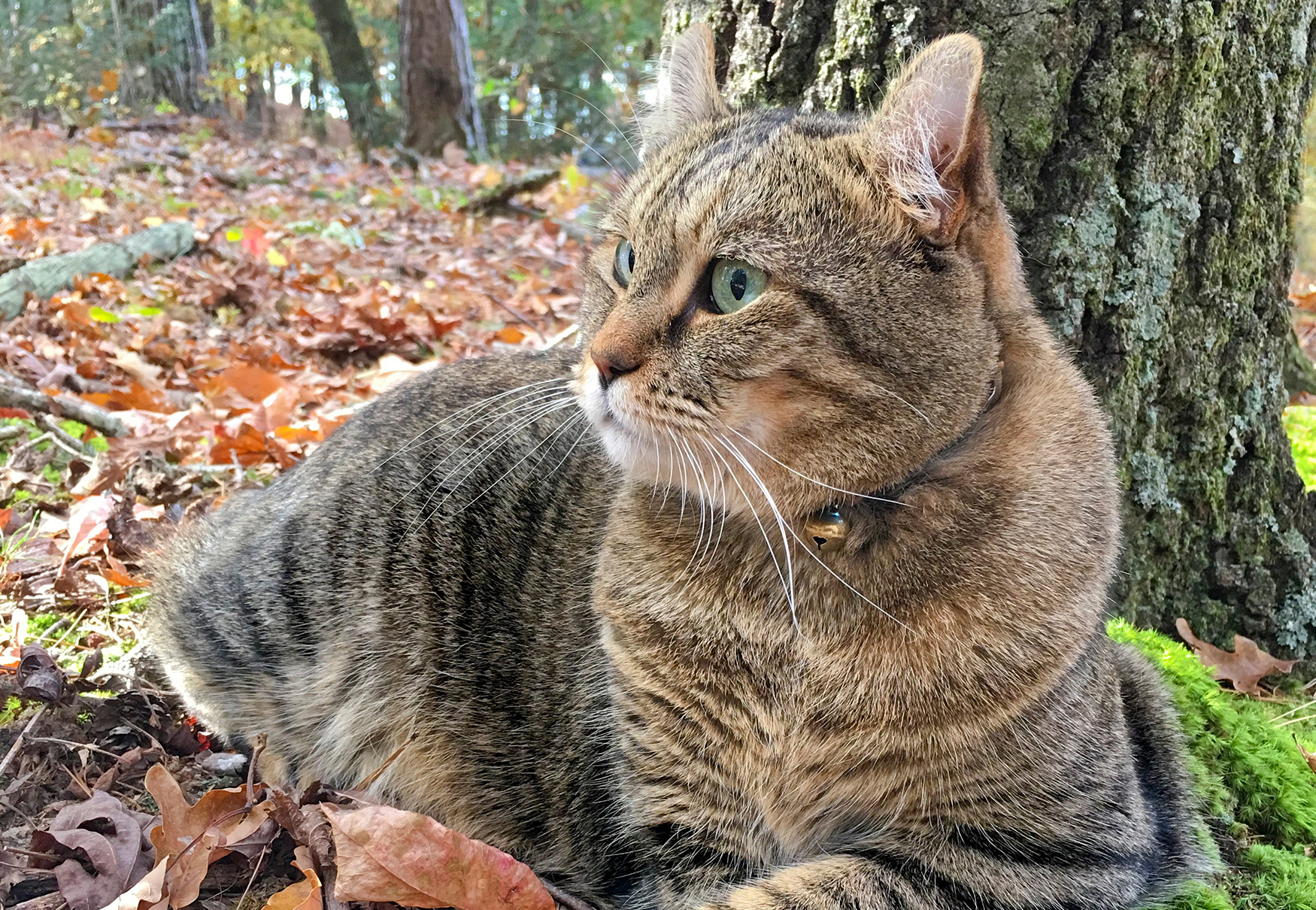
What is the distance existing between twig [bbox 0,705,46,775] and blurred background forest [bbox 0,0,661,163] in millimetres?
9789

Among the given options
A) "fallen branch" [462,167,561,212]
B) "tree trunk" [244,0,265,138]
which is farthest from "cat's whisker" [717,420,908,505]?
"tree trunk" [244,0,265,138]


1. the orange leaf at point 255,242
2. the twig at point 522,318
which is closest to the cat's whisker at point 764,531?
the twig at point 522,318

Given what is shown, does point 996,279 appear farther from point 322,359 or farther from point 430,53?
point 430,53

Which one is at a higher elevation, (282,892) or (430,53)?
(430,53)

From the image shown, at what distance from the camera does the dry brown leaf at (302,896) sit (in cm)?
172

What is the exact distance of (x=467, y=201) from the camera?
364 inches

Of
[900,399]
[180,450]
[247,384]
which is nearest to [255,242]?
[247,384]

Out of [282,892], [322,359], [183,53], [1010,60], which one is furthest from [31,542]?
[183,53]

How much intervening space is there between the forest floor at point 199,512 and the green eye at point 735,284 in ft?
3.57

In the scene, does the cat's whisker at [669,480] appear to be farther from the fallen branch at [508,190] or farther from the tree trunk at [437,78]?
the tree trunk at [437,78]

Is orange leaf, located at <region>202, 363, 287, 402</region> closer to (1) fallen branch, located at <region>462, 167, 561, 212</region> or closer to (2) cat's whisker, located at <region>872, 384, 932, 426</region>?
(2) cat's whisker, located at <region>872, 384, 932, 426</region>

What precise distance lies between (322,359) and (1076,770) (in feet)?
13.4

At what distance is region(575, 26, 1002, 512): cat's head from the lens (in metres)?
1.64

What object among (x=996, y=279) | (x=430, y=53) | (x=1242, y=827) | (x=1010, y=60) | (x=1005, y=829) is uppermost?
(x=430, y=53)
